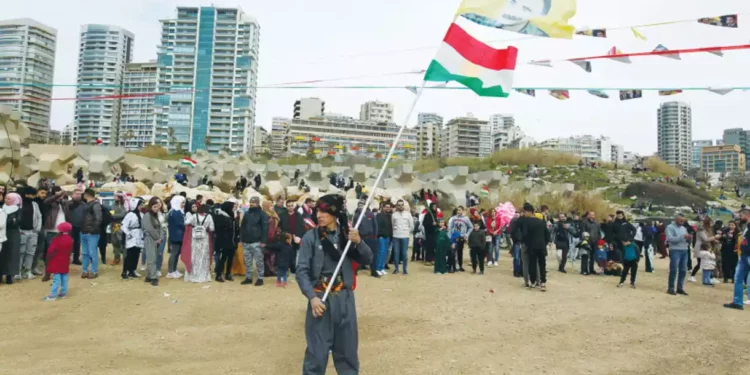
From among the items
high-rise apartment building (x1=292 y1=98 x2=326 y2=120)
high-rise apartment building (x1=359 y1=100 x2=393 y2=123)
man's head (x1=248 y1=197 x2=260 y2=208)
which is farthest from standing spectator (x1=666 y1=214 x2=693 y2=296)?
high-rise apartment building (x1=359 y1=100 x2=393 y2=123)

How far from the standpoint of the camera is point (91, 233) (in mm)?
8602

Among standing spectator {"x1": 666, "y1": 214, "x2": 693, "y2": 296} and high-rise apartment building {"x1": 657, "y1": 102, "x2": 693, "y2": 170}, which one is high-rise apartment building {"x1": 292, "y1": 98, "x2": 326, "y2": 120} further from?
standing spectator {"x1": 666, "y1": 214, "x2": 693, "y2": 296}

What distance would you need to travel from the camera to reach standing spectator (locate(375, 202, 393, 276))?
10.8m

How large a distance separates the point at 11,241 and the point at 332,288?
24.1 ft

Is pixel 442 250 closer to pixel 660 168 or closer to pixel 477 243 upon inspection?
pixel 477 243

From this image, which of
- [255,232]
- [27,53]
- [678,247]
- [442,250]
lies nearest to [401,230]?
[442,250]

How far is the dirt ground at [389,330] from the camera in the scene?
15.5 ft

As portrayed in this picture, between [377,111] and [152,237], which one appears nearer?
[152,237]

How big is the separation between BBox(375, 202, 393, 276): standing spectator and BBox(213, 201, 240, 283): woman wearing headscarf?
3306 millimetres

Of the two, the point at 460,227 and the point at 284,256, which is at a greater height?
the point at 460,227

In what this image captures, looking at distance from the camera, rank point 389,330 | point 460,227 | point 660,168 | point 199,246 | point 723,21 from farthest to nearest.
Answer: point 660,168
point 460,227
point 199,246
point 723,21
point 389,330

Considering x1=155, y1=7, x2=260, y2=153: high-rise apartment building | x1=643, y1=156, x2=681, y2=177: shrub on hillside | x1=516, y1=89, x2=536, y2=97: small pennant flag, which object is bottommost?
x1=516, y1=89, x2=536, y2=97: small pennant flag

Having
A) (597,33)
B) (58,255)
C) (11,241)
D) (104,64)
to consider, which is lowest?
(58,255)

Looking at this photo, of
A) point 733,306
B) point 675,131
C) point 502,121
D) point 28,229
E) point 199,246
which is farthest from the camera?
point 502,121
